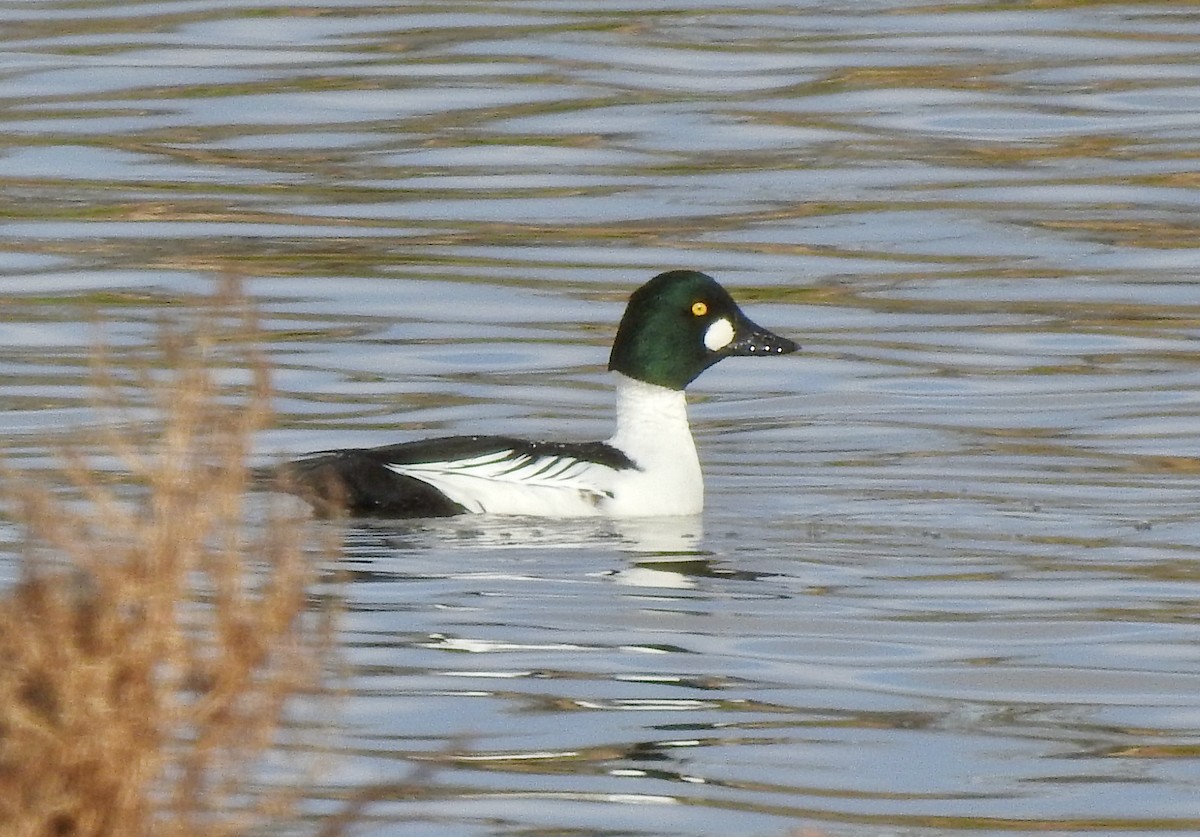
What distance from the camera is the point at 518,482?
33.3 feet

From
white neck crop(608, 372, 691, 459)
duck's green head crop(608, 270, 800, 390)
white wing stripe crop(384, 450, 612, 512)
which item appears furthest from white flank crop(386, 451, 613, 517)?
duck's green head crop(608, 270, 800, 390)

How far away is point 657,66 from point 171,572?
52.1ft

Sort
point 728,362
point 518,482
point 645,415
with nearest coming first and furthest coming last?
point 518,482 → point 645,415 → point 728,362

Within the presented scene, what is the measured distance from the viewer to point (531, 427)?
486 inches

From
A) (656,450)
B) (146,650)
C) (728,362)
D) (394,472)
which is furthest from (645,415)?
(146,650)

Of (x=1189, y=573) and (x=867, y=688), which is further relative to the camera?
(x=1189, y=573)

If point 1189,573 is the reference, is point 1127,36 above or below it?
above

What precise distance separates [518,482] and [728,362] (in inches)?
154

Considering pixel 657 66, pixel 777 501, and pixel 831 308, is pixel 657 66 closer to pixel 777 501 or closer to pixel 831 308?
pixel 831 308

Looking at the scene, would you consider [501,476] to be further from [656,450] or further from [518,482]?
[656,450]

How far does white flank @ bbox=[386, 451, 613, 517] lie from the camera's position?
32.7ft

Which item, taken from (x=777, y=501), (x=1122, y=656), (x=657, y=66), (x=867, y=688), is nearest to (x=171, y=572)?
(x=867, y=688)

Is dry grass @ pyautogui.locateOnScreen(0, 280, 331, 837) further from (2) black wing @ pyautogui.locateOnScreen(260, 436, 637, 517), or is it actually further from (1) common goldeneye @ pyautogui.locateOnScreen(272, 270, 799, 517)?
(2) black wing @ pyautogui.locateOnScreen(260, 436, 637, 517)

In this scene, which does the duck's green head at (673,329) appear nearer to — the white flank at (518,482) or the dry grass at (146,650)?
the white flank at (518,482)
